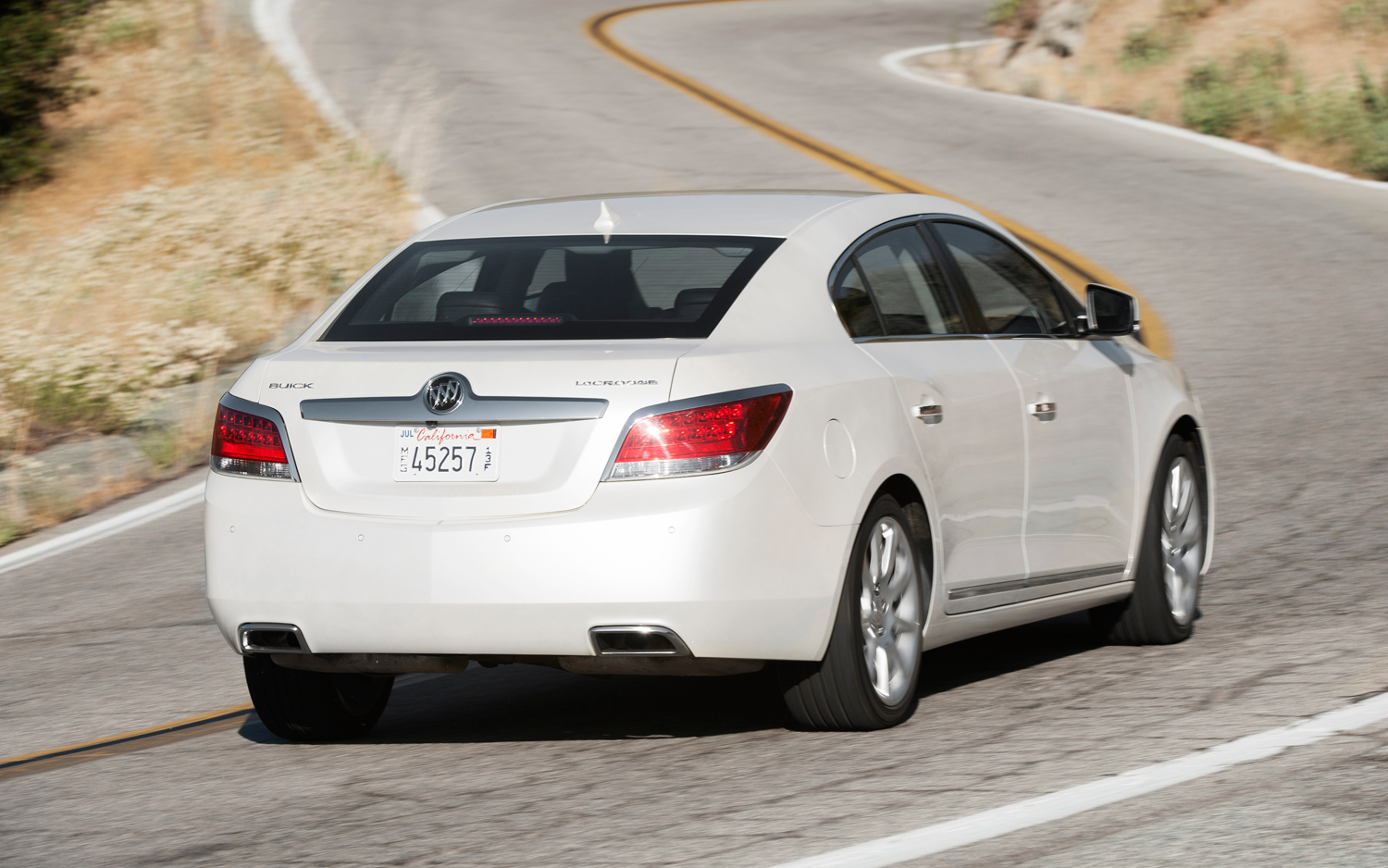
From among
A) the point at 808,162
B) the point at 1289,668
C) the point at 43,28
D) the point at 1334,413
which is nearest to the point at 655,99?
the point at 808,162

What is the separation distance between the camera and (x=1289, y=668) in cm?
622

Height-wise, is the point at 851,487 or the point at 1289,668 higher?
the point at 851,487

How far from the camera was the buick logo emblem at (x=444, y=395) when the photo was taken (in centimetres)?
528

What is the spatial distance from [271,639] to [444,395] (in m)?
0.90

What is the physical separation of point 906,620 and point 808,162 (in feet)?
52.0

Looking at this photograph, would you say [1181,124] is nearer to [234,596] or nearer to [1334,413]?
[1334,413]

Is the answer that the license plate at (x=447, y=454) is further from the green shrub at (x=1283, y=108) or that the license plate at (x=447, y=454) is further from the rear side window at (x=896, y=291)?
the green shrub at (x=1283, y=108)

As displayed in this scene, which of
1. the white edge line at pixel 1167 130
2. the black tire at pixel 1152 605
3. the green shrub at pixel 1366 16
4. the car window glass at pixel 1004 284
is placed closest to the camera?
the car window glass at pixel 1004 284

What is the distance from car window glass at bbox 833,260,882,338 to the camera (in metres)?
5.84

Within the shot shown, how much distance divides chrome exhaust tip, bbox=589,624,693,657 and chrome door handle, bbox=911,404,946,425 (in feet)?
3.68

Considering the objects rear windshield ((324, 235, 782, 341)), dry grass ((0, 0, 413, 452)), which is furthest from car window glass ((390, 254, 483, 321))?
dry grass ((0, 0, 413, 452))

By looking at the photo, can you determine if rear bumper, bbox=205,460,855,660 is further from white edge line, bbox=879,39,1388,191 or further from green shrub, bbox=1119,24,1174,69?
green shrub, bbox=1119,24,1174,69

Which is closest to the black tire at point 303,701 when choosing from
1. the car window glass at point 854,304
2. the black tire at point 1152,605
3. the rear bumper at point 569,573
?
the rear bumper at point 569,573

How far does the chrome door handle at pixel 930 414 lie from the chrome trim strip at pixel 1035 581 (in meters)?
0.55
